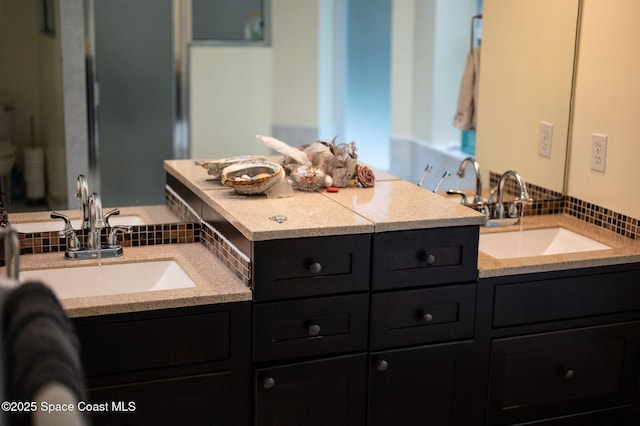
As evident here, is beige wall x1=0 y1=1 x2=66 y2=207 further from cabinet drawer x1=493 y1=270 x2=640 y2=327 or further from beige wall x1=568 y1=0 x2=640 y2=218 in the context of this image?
beige wall x1=568 y1=0 x2=640 y2=218

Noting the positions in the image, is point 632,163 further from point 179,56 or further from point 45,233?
point 45,233

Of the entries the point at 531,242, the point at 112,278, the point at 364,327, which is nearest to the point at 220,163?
the point at 112,278

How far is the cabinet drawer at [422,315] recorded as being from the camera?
7.38ft

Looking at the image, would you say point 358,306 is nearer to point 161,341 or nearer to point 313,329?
point 313,329

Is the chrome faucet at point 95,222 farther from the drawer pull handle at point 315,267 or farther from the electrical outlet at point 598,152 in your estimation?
the electrical outlet at point 598,152

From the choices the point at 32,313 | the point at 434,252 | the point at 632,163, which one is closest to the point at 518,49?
the point at 632,163

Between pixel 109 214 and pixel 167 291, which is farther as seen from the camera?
pixel 109 214

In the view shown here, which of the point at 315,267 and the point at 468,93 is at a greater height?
the point at 468,93

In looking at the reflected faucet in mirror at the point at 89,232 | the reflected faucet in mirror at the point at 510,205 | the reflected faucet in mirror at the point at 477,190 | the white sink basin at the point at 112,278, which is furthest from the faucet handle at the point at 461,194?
the reflected faucet in mirror at the point at 89,232

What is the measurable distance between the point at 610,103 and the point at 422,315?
96 centimetres

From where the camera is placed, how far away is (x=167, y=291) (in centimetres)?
212

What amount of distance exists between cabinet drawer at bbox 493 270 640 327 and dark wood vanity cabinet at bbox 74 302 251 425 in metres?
0.73

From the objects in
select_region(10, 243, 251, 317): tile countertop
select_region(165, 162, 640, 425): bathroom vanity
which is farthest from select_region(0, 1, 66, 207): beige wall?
select_region(165, 162, 640, 425): bathroom vanity

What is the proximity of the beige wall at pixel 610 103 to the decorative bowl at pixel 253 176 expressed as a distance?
1.04 metres
